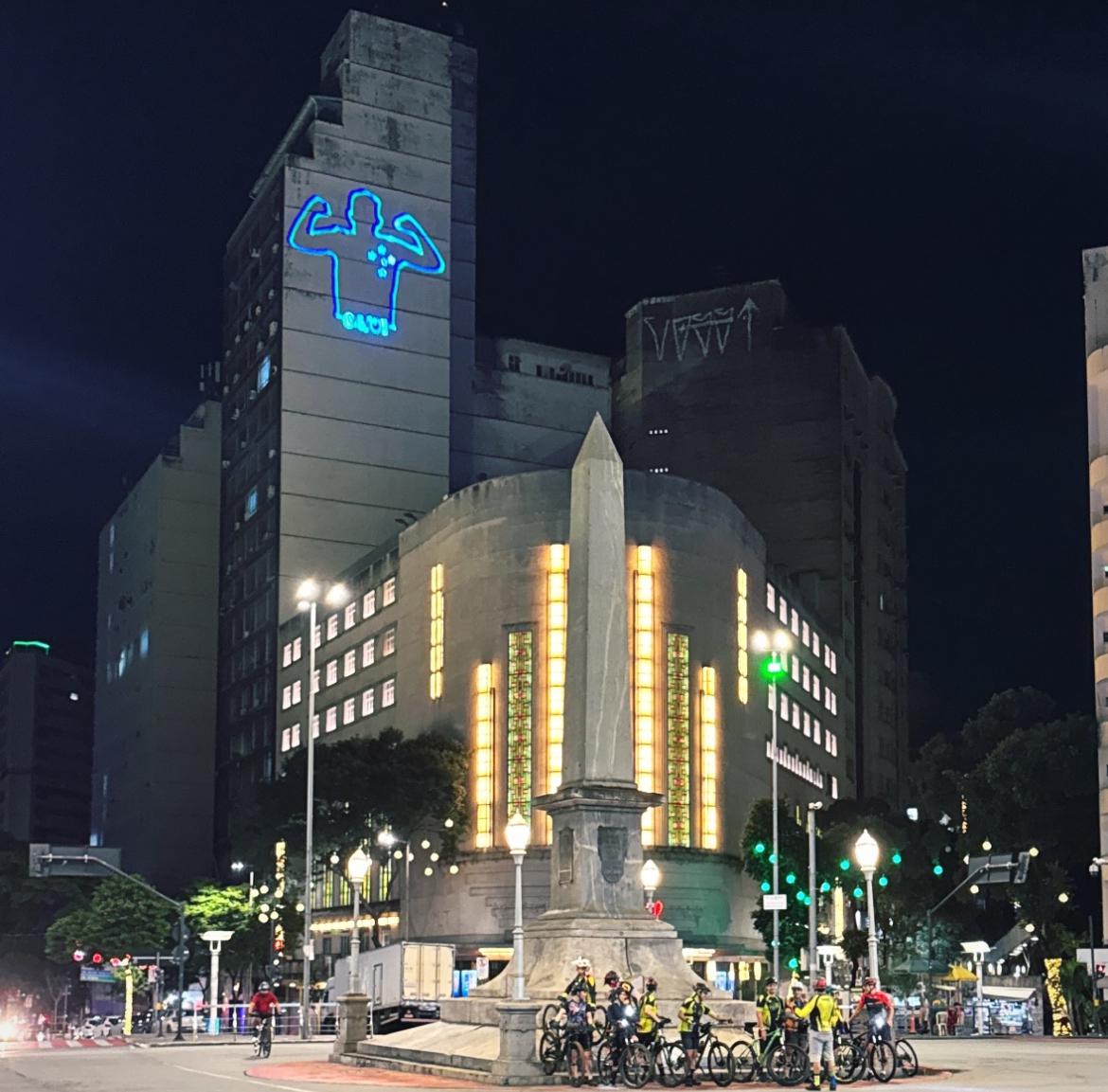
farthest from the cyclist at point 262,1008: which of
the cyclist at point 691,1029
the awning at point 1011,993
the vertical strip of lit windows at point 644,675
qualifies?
the vertical strip of lit windows at point 644,675

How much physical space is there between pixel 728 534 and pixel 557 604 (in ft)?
39.3

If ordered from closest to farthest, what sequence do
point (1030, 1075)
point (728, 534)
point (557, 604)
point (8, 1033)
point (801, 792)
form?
point (1030, 1075), point (8, 1033), point (557, 604), point (728, 534), point (801, 792)

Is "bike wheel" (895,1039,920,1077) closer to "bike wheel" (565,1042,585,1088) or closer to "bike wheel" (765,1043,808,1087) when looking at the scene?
"bike wheel" (765,1043,808,1087)

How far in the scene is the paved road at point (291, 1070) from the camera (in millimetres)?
31328

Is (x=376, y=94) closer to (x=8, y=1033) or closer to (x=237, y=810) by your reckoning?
(x=237, y=810)

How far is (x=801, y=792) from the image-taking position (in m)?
116

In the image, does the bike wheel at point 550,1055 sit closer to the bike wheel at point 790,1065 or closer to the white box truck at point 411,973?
the bike wheel at point 790,1065

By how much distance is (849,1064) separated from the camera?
106 ft

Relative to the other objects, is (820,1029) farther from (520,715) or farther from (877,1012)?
(520,715)

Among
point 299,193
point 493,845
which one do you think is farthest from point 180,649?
point 493,845

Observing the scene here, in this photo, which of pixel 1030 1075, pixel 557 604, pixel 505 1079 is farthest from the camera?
pixel 557 604

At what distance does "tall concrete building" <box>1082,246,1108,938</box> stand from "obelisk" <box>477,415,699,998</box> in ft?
182

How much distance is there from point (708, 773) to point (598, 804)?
5608 cm

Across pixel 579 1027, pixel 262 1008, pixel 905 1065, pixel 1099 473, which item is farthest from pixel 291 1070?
pixel 1099 473
